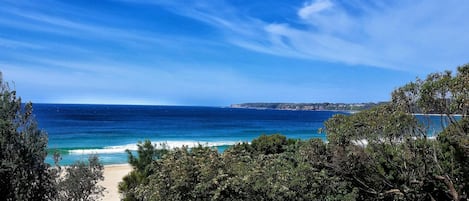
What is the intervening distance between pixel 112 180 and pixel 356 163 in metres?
15.9

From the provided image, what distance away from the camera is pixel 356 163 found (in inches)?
437

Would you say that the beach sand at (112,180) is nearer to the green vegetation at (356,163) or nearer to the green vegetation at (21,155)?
the green vegetation at (356,163)

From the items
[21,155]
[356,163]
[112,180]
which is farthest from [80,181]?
[112,180]

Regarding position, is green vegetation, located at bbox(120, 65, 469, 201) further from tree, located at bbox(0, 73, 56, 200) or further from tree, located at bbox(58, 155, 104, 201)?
tree, located at bbox(0, 73, 56, 200)

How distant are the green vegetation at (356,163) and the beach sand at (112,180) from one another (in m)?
5.88

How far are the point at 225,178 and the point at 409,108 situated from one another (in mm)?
4761

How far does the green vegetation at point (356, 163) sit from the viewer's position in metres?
8.30

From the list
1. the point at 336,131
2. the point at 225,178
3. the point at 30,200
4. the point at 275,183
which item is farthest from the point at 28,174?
the point at 336,131

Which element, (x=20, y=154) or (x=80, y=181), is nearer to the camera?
(x=20, y=154)

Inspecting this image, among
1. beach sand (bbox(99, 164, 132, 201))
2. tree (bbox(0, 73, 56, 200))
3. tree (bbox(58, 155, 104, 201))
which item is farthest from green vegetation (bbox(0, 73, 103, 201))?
beach sand (bbox(99, 164, 132, 201))

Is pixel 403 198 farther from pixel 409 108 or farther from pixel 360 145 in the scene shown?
pixel 409 108

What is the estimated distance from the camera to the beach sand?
61.0 ft

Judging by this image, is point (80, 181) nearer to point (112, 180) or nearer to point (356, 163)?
point (356, 163)

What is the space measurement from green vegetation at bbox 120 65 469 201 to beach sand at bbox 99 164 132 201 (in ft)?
19.3
